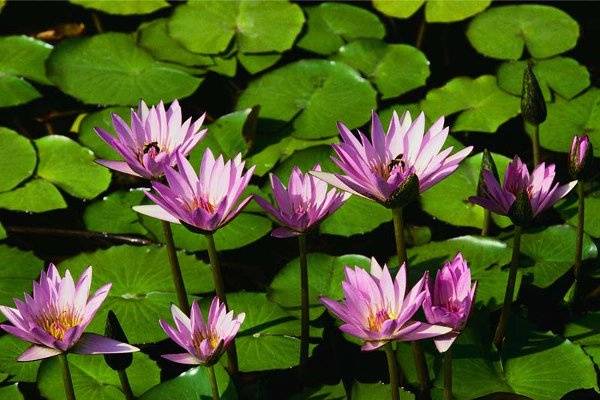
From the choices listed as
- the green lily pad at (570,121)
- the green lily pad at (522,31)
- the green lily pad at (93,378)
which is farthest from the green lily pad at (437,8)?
the green lily pad at (93,378)

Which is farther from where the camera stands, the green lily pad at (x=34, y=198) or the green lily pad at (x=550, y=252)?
the green lily pad at (x=34, y=198)

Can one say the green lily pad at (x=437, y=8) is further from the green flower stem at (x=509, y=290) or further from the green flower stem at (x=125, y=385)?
the green flower stem at (x=125, y=385)

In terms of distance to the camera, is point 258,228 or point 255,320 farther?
point 258,228

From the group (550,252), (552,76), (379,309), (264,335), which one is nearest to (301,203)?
(379,309)

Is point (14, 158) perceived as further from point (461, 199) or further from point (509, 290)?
point (509, 290)

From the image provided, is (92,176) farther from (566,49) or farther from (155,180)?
(566,49)

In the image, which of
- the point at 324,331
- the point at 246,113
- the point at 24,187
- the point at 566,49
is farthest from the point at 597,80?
the point at 24,187
